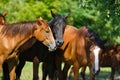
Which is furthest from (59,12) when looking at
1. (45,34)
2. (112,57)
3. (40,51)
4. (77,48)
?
(45,34)

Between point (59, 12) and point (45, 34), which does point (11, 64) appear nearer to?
point (45, 34)

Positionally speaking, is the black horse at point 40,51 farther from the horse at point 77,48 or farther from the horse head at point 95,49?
the horse head at point 95,49

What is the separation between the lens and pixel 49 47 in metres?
10.6

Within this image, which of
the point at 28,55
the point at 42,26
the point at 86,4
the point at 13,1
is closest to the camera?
the point at 42,26

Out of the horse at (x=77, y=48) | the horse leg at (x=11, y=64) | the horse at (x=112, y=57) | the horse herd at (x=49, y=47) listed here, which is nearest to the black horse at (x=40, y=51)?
the horse herd at (x=49, y=47)

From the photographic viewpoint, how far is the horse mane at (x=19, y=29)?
10773 millimetres

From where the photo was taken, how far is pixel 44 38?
1064cm

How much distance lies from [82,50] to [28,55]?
1.58 metres

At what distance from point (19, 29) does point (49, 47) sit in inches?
36.7

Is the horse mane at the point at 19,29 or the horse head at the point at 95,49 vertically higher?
the horse mane at the point at 19,29

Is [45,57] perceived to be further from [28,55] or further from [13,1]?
[13,1]

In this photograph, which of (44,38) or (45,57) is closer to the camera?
(44,38)

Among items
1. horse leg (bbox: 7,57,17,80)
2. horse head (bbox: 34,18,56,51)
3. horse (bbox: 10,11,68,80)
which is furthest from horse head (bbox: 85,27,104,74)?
horse leg (bbox: 7,57,17,80)

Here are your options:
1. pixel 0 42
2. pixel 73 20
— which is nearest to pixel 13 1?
pixel 73 20
